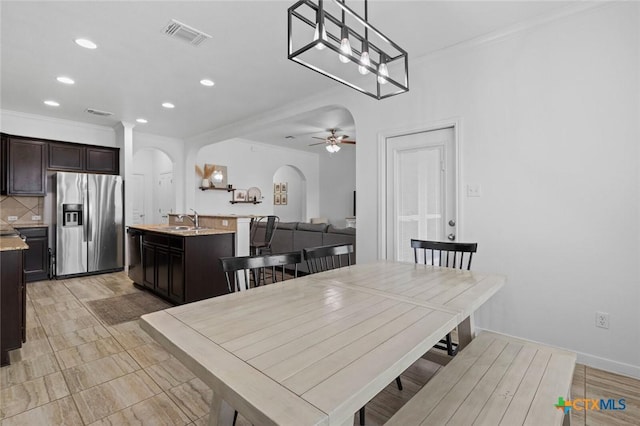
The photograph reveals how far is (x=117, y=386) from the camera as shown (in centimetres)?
212

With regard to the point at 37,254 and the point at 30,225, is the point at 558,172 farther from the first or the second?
the point at 30,225

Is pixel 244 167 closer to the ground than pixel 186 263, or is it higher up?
higher up

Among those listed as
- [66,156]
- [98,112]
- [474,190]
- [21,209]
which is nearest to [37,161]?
[66,156]

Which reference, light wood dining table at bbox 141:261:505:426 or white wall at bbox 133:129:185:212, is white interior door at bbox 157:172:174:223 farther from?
light wood dining table at bbox 141:261:505:426

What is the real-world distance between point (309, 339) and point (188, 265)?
281cm

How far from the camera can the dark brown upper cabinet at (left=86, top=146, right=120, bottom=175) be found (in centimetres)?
572

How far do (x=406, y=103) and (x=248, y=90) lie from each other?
84.6 inches

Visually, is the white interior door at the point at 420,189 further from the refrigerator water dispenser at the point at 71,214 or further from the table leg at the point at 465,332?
the refrigerator water dispenser at the point at 71,214

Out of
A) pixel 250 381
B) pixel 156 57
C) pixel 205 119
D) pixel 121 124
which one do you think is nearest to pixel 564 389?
pixel 250 381

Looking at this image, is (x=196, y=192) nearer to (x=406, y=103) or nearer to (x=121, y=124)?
(x=121, y=124)

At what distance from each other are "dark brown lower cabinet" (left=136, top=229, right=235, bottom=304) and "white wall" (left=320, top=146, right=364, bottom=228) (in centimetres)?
558

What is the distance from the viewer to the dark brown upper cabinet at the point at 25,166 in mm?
4953

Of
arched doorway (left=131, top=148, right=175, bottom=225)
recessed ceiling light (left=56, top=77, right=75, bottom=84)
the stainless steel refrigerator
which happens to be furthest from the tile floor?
arched doorway (left=131, top=148, right=175, bottom=225)

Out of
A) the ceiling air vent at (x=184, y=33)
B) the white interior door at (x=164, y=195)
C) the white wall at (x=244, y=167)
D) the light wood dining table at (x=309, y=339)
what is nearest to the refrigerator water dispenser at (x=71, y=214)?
the white wall at (x=244, y=167)
